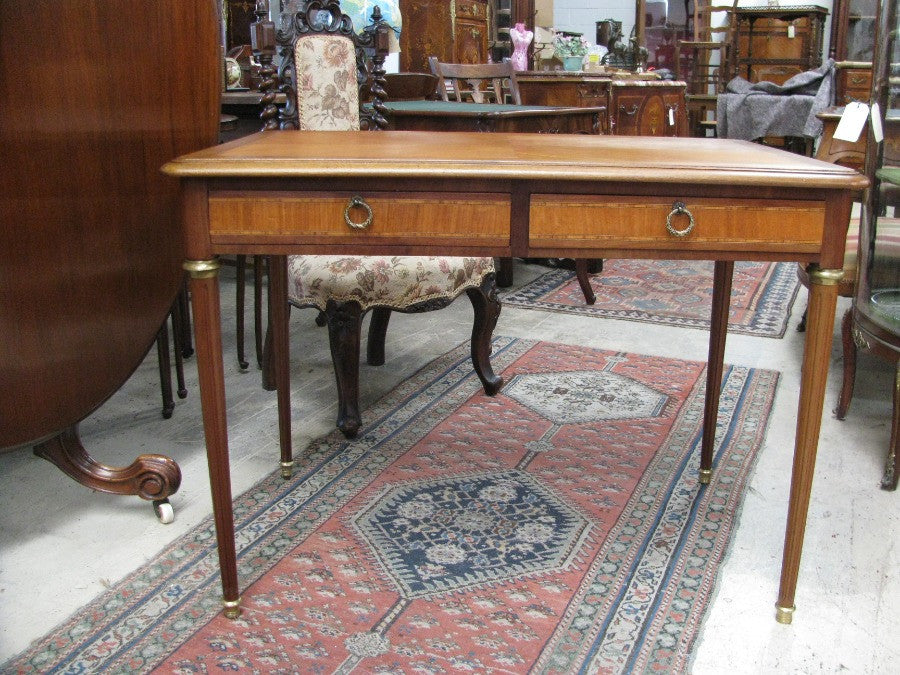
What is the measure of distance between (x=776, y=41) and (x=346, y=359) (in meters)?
8.17

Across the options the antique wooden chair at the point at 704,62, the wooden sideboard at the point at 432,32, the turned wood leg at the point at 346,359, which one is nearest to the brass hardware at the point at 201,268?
the turned wood leg at the point at 346,359

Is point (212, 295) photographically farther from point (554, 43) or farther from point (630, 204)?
point (554, 43)

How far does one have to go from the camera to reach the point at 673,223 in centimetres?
145

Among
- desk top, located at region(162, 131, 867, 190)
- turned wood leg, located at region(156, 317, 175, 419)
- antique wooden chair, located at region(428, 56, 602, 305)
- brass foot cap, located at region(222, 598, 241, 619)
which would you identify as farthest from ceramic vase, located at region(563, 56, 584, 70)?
brass foot cap, located at region(222, 598, 241, 619)

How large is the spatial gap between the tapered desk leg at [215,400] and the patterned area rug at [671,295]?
2.40m

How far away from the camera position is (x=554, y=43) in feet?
20.6

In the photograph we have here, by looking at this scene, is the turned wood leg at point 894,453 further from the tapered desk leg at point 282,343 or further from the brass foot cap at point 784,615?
the tapered desk leg at point 282,343

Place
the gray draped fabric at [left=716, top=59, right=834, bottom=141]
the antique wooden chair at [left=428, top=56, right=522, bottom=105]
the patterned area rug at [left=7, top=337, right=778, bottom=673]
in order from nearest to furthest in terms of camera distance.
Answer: the patterned area rug at [left=7, top=337, right=778, bottom=673] → the antique wooden chair at [left=428, top=56, right=522, bottom=105] → the gray draped fabric at [left=716, top=59, right=834, bottom=141]

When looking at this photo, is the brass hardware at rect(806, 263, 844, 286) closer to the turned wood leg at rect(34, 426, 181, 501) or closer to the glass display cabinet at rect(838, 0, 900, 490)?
the glass display cabinet at rect(838, 0, 900, 490)

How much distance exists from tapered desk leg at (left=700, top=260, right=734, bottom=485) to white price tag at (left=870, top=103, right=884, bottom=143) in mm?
746

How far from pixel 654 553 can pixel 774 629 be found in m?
0.31

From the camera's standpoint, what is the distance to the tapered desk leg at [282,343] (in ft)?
6.97

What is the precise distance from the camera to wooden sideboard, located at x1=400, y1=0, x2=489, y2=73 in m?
6.06

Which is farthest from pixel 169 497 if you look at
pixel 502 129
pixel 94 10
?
pixel 502 129
